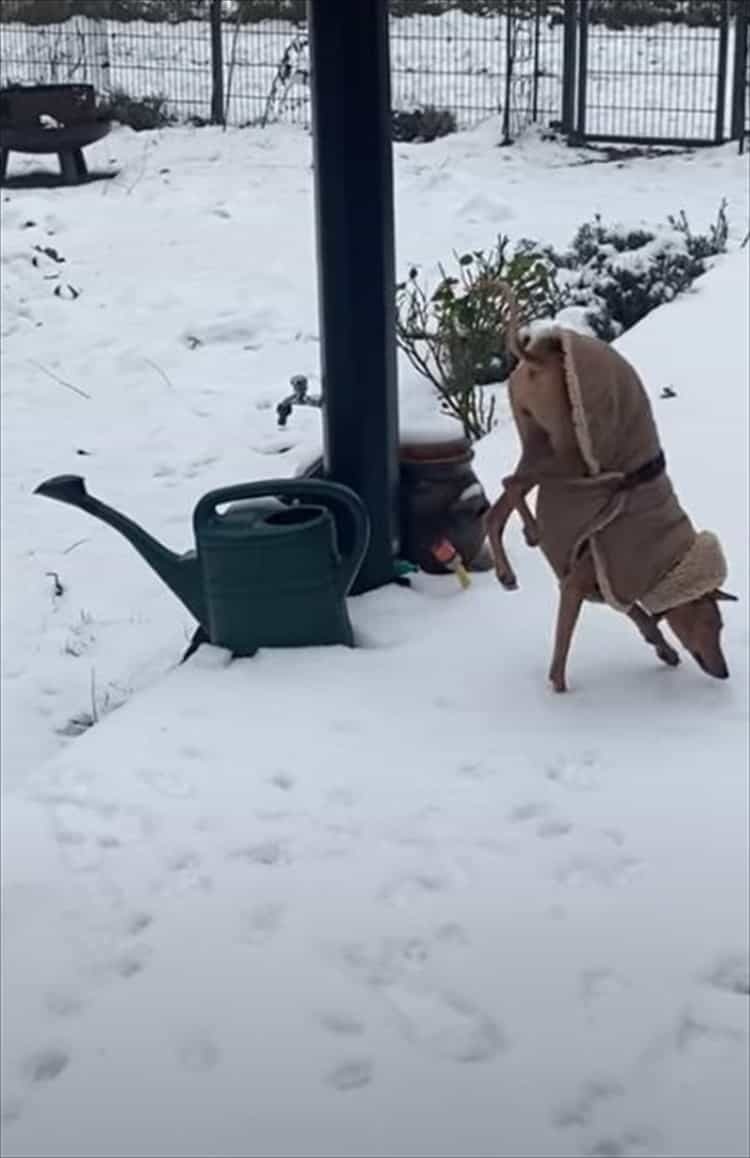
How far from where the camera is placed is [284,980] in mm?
2668

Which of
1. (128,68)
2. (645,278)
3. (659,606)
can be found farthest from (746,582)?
(128,68)

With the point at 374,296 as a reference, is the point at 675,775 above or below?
below

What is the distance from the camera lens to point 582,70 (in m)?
Result: 12.0

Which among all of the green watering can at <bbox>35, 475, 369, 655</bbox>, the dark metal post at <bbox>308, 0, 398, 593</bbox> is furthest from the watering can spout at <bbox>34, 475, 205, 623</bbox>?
the dark metal post at <bbox>308, 0, 398, 593</bbox>

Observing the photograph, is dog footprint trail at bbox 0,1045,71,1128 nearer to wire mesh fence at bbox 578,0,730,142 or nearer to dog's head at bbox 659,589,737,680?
dog's head at bbox 659,589,737,680

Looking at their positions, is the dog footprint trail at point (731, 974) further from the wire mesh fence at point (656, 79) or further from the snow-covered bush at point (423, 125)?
the snow-covered bush at point (423, 125)

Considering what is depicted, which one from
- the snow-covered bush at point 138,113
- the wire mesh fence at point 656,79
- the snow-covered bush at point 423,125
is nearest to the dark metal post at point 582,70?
the wire mesh fence at point 656,79

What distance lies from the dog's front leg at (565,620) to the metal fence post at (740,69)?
28.6ft

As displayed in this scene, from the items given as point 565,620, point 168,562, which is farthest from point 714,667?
point 168,562

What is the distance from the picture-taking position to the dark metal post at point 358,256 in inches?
153

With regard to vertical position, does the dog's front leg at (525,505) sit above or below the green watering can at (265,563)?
above

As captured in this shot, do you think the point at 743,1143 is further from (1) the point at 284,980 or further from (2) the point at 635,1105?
(1) the point at 284,980

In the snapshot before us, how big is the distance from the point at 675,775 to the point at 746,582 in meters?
0.92

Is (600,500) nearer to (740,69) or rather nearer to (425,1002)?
(425,1002)
